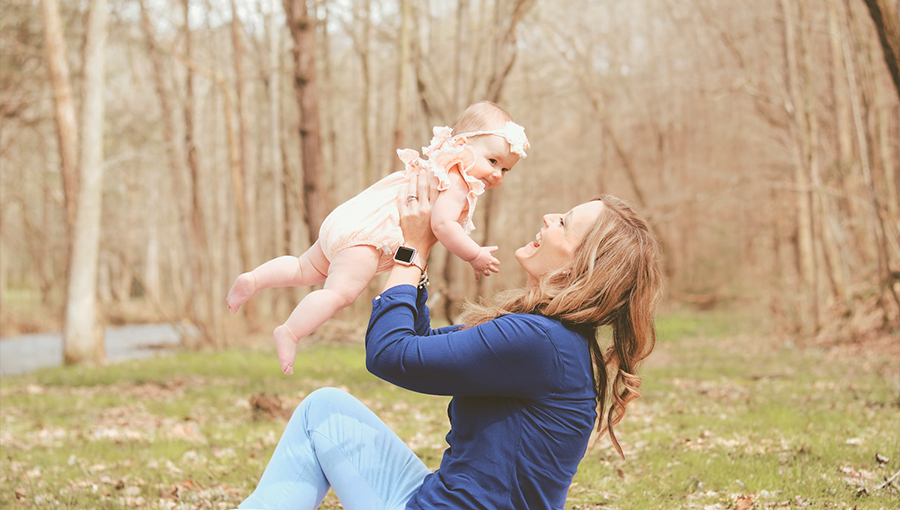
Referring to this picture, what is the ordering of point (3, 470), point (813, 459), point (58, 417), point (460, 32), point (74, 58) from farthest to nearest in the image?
point (74, 58), point (460, 32), point (58, 417), point (3, 470), point (813, 459)

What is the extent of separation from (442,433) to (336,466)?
396 cm

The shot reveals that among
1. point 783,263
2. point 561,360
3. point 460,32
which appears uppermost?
point 460,32

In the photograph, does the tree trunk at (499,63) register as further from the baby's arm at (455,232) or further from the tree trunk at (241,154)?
the baby's arm at (455,232)

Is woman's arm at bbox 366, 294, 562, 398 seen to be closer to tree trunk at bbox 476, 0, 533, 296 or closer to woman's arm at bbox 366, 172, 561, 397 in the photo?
woman's arm at bbox 366, 172, 561, 397

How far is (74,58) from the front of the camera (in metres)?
20.0

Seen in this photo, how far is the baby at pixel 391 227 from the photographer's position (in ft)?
9.18

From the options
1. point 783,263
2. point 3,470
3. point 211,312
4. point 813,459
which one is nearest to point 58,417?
point 3,470

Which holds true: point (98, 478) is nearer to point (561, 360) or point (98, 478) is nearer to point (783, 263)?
point (561, 360)

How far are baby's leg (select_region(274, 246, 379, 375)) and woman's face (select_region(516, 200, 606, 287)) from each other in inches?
24.9

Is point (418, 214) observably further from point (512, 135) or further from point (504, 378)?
point (504, 378)

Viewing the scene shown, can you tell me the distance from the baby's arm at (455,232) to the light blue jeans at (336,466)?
685mm

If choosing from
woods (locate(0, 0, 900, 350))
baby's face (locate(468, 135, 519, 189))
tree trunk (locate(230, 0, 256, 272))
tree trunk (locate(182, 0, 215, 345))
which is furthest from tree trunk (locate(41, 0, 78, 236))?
baby's face (locate(468, 135, 519, 189))

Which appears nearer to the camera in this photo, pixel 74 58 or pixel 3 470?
pixel 3 470

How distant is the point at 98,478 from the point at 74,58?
1807 cm
